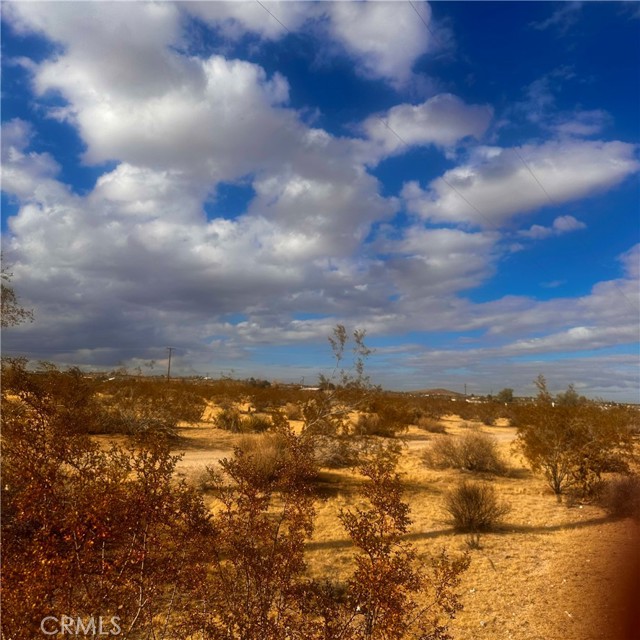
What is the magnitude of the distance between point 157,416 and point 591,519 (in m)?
16.7

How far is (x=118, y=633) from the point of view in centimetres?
288

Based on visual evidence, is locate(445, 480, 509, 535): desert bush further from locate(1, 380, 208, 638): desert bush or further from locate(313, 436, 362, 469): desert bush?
locate(1, 380, 208, 638): desert bush

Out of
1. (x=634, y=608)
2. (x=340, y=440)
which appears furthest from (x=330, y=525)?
(x=634, y=608)

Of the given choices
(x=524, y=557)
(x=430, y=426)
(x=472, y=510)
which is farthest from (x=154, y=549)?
(x=430, y=426)

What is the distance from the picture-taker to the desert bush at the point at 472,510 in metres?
9.67

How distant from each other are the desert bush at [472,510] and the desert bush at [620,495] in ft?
9.35

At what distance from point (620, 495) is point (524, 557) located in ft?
14.6

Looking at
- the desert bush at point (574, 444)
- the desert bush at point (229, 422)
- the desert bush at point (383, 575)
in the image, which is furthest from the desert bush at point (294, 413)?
the desert bush at point (383, 575)

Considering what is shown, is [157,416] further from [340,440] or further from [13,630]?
[13,630]

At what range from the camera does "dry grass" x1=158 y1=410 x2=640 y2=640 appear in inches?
222

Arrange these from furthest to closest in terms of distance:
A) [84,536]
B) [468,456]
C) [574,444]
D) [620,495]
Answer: [468,456], [574,444], [620,495], [84,536]

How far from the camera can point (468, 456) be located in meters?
16.3

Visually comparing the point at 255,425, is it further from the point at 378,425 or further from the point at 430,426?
the point at 430,426

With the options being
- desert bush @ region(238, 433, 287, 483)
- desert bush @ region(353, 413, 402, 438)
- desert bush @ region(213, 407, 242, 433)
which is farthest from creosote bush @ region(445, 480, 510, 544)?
desert bush @ region(213, 407, 242, 433)
